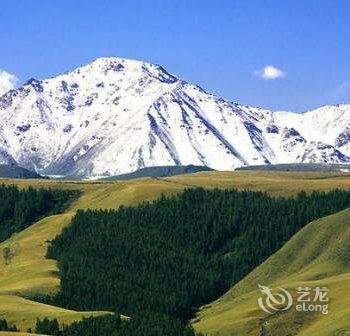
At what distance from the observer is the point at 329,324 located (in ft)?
579

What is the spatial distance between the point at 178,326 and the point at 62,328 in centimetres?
2546

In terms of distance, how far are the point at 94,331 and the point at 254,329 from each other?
3413 centimetres

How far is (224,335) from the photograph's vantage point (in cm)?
19300

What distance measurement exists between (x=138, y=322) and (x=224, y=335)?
63.1ft

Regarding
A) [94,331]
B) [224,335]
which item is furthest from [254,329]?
[94,331]

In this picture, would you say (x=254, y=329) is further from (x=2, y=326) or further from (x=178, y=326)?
(x=2, y=326)

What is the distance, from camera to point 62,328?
641 ft

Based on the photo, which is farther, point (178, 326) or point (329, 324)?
point (178, 326)

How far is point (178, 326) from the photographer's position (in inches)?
7721

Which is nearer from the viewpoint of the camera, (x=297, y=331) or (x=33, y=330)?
(x=297, y=331)

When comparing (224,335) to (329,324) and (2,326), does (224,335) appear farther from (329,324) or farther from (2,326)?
(2,326)

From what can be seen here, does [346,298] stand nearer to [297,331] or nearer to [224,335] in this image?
[297,331]

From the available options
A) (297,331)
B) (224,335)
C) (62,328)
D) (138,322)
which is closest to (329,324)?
(297,331)

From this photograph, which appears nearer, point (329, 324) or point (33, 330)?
point (329, 324)
